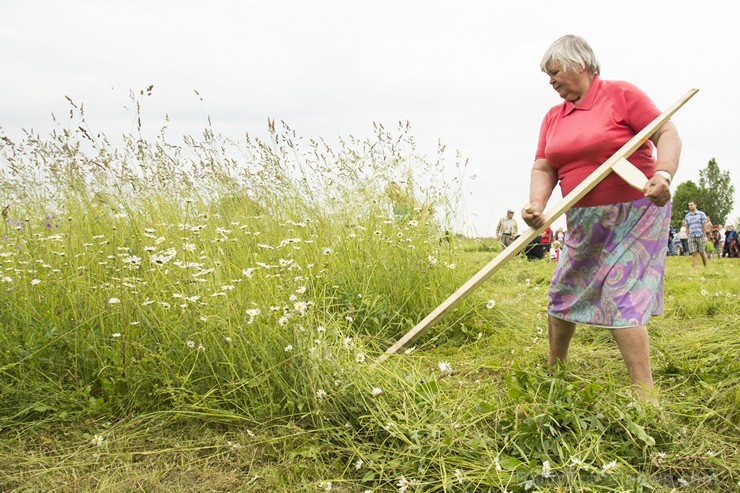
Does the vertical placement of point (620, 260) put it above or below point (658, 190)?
below

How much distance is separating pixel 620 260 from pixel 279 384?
5.03 ft

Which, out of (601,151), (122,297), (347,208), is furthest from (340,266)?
(601,151)

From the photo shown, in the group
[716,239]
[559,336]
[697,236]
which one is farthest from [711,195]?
[559,336]

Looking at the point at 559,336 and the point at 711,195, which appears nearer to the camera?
the point at 559,336

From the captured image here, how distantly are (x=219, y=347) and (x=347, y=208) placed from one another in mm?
2293

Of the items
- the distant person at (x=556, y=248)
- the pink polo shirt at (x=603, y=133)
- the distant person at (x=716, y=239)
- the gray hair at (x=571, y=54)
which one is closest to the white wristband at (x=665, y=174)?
the pink polo shirt at (x=603, y=133)

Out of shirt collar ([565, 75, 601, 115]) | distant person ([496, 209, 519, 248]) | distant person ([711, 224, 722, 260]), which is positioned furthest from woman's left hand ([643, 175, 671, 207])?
distant person ([711, 224, 722, 260])

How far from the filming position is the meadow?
2084 mm

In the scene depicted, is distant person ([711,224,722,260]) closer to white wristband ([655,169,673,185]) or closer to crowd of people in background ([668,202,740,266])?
crowd of people in background ([668,202,740,266])

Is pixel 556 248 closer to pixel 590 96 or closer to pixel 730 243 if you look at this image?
pixel 590 96

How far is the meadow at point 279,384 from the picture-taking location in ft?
6.84

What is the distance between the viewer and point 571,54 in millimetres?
2553

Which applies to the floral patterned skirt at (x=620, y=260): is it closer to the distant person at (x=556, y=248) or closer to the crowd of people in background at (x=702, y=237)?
the distant person at (x=556, y=248)

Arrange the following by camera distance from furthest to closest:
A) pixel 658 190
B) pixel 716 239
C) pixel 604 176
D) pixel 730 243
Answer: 1. pixel 716 239
2. pixel 730 243
3. pixel 604 176
4. pixel 658 190
